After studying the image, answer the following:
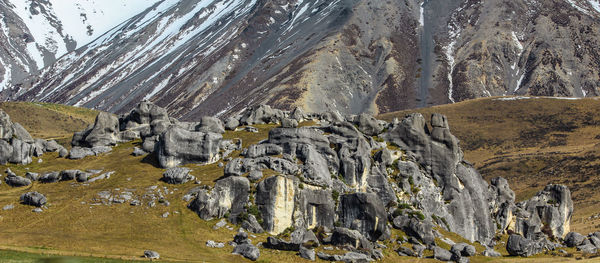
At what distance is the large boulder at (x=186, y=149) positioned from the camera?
247 feet

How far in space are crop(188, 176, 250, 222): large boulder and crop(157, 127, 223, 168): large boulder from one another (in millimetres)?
12185

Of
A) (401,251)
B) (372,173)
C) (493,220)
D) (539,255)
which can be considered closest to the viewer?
(401,251)

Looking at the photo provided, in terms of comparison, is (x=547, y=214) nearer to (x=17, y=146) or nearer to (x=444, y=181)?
(x=444, y=181)

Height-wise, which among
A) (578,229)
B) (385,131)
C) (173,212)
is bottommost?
(578,229)

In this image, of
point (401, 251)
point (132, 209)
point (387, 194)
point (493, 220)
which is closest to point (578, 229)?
point (493, 220)

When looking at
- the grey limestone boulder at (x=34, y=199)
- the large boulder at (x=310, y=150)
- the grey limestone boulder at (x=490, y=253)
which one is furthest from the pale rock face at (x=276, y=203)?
the grey limestone boulder at (x=34, y=199)

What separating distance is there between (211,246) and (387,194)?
85.3 ft

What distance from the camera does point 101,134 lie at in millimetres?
89875

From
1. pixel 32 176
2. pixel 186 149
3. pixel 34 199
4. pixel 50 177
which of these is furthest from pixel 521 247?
pixel 32 176

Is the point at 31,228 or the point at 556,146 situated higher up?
the point at 556,146

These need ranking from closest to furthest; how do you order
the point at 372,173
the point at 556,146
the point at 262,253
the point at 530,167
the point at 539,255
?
the point at 262,253
the point at 539,255
the point at 372,173
the point at 530,167
the point at 556,146

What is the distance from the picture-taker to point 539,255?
68000 millimetres

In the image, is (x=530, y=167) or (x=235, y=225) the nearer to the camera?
(x=235, y=225)

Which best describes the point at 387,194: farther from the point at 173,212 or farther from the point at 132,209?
the point at 132,209
